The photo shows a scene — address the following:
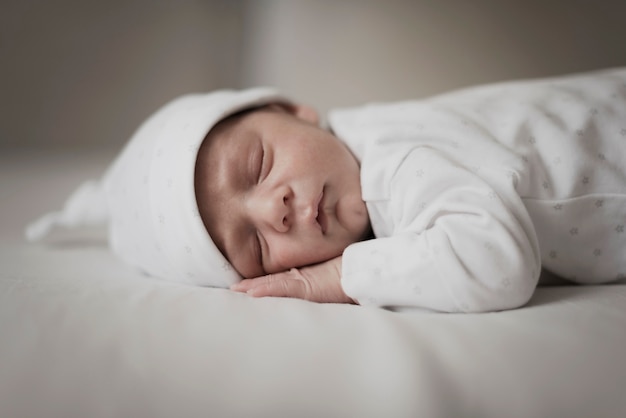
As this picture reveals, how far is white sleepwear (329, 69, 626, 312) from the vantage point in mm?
812

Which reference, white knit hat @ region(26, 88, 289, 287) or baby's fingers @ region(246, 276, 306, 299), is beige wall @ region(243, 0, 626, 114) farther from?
baby's fingers @ region(246, 276, 306, 299)

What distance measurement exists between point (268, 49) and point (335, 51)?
0.38m

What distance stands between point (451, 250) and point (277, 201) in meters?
A: 0.30

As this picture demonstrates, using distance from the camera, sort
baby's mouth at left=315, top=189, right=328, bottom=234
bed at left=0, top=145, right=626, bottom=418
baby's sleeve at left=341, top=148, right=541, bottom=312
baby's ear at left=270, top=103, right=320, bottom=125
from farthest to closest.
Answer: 1. baby's ear at left=270, top=103, right=320, bottom=125
2. baby's mouth at left=315, top=189, right=328, bottom=234
3. baby's sleeve at left=341, top=148, right=541, bottom=312
4. bed at left=0, top=145, right=626, bottom=418

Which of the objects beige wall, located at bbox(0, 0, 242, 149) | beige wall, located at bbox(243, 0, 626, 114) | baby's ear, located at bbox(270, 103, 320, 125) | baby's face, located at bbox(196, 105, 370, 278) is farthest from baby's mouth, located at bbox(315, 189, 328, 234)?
beige wall, located at bbox(0, 0, 242, 149)

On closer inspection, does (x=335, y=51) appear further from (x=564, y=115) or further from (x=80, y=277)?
(x=80, y=277)

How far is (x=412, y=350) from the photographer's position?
1.96 feet

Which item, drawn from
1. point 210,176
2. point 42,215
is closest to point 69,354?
point 210,176

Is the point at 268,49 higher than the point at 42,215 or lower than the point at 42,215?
higher

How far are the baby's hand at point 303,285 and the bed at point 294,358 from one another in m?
0.10

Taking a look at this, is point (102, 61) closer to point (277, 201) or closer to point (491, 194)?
point (277, 201)

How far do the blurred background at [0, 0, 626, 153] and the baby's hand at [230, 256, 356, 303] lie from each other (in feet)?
5.27

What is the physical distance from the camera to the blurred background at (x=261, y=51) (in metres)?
2.20

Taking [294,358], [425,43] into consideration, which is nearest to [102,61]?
[425,43]
